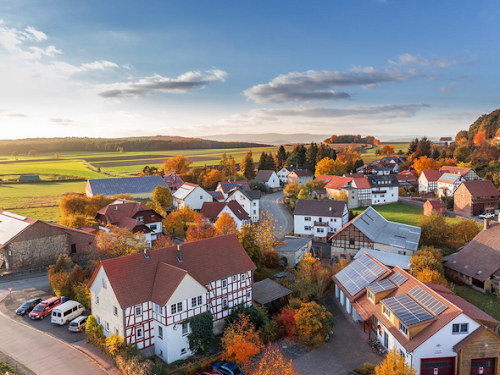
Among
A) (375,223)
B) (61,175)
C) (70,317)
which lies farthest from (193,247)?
(61,175)

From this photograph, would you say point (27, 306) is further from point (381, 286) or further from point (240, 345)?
point (381, 286)

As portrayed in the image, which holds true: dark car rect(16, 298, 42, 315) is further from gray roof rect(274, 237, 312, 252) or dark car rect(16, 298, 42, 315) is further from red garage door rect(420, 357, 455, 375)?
red garage door rect(420, 357, 455, 375)

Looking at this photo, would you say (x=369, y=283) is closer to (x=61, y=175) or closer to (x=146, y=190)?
(x=146, y=190)

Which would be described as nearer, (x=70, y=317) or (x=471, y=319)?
(x=471, y=319)

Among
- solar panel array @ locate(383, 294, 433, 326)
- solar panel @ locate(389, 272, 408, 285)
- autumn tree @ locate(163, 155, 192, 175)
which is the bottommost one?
solar panel array @ locate(383, 294, 433, 326)

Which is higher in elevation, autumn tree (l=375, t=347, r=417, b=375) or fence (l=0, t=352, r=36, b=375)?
autumn tree (l=375, t=347, r=417, b=375)

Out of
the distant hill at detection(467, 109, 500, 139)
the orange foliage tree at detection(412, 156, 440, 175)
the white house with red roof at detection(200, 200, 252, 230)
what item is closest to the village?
the white house with red roof at detection(200, 200, 252, 230)
